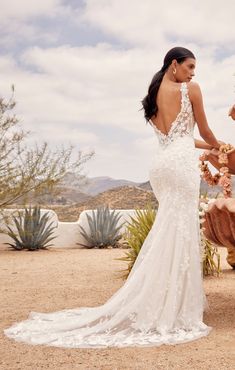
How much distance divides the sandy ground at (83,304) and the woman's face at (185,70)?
1.79m

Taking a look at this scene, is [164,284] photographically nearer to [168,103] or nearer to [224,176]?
[224,176]

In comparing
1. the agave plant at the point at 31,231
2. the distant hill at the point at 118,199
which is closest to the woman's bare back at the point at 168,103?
the agave plant at the point at 31,231

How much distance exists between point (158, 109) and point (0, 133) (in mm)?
7697

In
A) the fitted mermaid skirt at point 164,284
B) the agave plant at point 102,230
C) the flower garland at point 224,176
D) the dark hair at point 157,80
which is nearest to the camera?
the flower garland at point 224,176

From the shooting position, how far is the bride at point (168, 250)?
4.20 meters

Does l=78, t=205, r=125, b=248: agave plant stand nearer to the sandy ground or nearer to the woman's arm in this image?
the sandy ground

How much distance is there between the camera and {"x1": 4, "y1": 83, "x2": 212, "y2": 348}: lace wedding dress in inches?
164

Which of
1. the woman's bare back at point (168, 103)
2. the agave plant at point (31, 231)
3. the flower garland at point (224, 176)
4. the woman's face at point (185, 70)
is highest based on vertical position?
the woman's face at point (185, 70)

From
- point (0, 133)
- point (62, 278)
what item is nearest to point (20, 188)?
point (0, 133)

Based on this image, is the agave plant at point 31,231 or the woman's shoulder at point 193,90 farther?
the agave plant at point 31,231

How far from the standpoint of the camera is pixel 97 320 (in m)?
4.31

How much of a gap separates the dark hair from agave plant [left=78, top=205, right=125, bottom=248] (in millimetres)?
7912

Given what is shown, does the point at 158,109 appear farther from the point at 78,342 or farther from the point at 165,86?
the point at 78,342

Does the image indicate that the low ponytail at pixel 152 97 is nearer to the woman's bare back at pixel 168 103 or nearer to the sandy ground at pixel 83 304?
the woman's bare back at pixel 168 103
